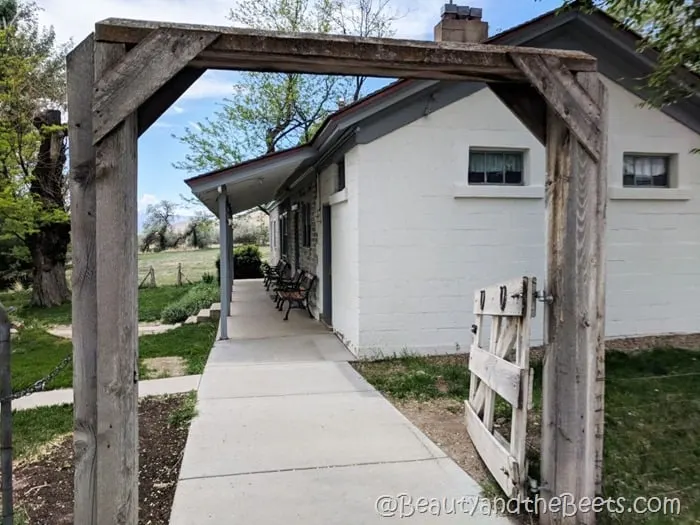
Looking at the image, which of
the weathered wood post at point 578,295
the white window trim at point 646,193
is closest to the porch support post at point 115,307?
the weathered wood post at point 578,295

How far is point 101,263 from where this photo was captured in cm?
245

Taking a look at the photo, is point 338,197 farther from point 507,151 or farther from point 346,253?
Answer: point 507,151

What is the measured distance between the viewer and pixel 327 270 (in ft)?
33.0

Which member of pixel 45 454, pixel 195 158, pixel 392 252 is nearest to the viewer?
pixel 45 454

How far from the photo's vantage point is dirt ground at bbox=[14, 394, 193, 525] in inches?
127

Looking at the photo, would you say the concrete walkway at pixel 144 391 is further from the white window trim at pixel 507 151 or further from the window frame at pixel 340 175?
the white window trim at pixel 507 151

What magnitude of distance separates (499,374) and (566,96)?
1.79 metres

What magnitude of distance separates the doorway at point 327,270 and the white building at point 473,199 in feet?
4.07

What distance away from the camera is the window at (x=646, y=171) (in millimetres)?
8273

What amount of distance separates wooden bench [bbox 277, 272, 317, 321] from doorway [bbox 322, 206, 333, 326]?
35.6 inches

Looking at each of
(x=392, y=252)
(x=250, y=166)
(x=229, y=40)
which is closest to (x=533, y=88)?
(x=229, y=40)

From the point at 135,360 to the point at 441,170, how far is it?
5.69 metres

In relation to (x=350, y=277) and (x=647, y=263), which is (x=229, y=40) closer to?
(x=350, y=277)

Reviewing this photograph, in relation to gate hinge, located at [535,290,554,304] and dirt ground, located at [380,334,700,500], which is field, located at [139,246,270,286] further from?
gate hinge, located at [535,290,554,304]
